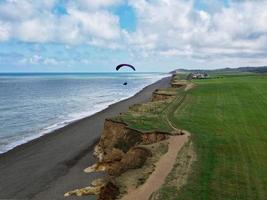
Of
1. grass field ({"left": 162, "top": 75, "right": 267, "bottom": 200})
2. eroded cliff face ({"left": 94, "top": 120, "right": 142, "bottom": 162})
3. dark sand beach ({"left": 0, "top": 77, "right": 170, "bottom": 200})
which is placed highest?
grass field ({"left": 162, "top": 75, "right": 267, "bottom": 200})

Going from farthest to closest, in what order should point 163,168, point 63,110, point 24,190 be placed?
point 63,110 < point 24,190 < point 163,168

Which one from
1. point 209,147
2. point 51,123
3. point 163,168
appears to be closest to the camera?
point 163,168

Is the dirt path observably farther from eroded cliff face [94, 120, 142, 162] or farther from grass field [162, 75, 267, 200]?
eroded cliff face [94, 120, 142, 162]

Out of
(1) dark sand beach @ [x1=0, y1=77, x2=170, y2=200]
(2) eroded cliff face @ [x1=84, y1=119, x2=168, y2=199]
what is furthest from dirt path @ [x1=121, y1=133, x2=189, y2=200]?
(1) dark sand beach @ [x1=0, y1=77, x2=170, y2=200]

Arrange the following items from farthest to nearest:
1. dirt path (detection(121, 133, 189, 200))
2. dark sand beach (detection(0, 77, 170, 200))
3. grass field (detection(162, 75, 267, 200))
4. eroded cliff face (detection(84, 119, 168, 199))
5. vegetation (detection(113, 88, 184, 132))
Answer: vegetation (detection(113, 88, 184, 132)) < dark sand beach (detection(0, 77, 170, 200)) < eroded cliff face (detection(84, 119, 168, 199)) < grass field (detection(162, 75, 267, 200)) < dirt path (detection(121, 133, 189, 200))

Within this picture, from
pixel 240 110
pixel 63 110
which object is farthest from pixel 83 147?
pixel 63 110

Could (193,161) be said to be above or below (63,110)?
above

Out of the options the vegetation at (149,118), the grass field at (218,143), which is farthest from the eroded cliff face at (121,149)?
the grass field at (218,143)

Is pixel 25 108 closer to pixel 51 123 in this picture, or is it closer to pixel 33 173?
pixel 51 123
